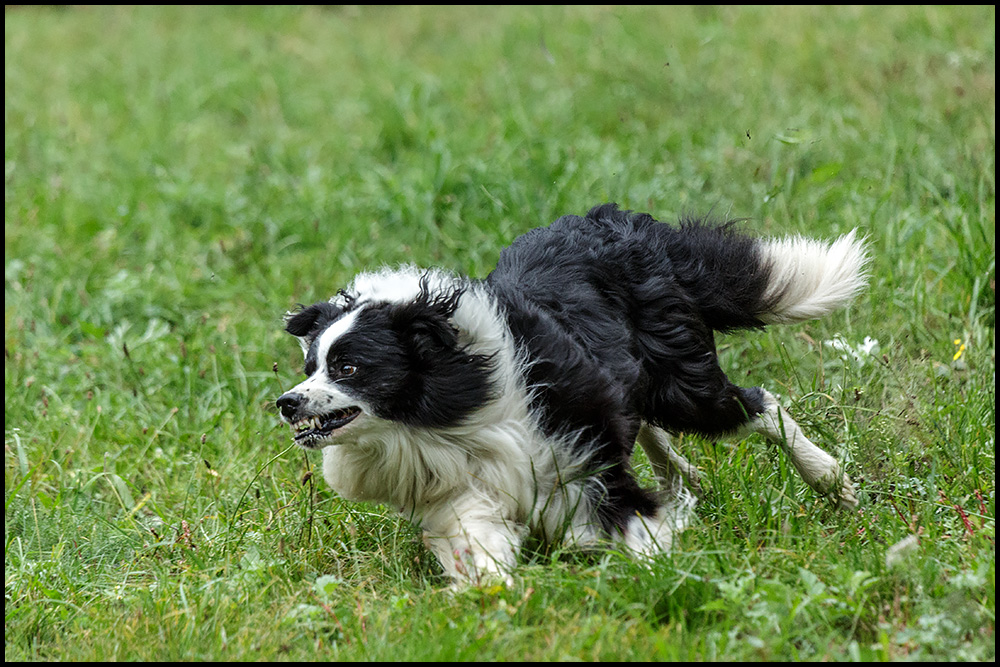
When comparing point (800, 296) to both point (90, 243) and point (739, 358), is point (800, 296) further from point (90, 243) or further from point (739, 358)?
point (90, 243)

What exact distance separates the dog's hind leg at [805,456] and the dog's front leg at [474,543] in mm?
1073

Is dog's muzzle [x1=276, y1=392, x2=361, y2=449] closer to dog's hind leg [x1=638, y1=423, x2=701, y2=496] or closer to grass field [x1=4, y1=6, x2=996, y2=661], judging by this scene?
grass field [x1=4, y1=6, x2=996, y2=661]

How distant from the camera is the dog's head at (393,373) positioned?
11.3ft

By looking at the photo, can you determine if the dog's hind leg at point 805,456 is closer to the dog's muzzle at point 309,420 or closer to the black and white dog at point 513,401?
the black and white dog at point 513,401

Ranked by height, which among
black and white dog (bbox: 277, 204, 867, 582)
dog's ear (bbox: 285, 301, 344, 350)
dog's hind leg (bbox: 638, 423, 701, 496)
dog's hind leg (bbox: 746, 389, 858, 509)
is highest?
dog's ear (bbox: 285, 301, 344, 350)

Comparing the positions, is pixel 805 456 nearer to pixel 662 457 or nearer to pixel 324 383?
pixel 662 457

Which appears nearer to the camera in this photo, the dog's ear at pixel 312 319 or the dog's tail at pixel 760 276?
the dog's ear at pixel 312 319

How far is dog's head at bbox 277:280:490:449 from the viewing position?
11.3 ft

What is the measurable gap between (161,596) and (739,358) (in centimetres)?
275

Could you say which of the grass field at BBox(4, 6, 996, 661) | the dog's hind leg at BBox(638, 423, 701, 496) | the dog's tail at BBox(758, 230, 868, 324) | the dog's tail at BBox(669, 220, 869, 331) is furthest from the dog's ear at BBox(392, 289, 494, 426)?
the dog's tail at BBox(758, 230, 868, 324)

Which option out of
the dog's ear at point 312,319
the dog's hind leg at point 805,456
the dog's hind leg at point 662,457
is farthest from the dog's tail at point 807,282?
the dog's ear at point 312,319

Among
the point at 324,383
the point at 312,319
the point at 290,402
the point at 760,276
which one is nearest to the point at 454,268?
the point at 760,276

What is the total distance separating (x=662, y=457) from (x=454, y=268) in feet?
6.62

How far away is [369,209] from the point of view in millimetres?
7020
